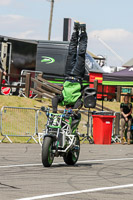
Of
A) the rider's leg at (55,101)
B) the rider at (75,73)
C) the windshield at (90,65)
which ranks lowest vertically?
the rider's leg at (55,101)

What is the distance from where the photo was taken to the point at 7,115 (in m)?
18.9

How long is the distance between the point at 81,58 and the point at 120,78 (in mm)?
18421

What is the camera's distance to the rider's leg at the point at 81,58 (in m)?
12.9

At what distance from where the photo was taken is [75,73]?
12.7m

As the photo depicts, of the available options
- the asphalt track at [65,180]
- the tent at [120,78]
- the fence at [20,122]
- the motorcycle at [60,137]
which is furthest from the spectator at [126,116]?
the tent at [120,78]

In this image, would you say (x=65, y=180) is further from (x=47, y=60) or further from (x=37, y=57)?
(x=37, y=57)

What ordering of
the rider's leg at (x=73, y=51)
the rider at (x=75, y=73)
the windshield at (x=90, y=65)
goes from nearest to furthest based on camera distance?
the rider at (x=75, y=73)
the rider's leg at (x=73, y=51)
the windshield at (x=90, y=65)

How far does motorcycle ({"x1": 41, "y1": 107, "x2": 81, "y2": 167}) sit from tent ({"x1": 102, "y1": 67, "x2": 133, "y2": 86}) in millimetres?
20479

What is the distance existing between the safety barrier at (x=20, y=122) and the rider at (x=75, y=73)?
5299 mm

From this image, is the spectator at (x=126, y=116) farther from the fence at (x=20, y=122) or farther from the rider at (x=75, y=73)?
the rider at (x=75, y=73)

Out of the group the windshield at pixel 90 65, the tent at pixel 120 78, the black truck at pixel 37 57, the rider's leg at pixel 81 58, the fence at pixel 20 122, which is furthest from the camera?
the windshield at pixel 90 65

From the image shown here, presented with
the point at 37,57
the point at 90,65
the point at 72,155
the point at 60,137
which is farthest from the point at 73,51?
the point at 90,65

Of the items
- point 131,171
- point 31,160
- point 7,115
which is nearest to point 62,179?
point 131,171

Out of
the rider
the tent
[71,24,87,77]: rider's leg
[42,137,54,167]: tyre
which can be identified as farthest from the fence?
the tent
